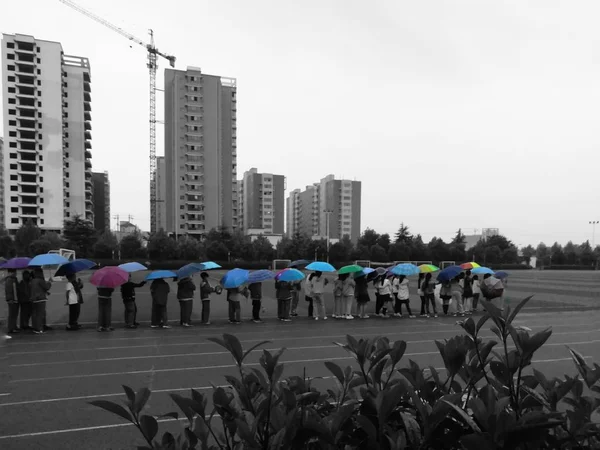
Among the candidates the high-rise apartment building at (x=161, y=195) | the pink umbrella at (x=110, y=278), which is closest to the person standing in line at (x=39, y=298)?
the pink umbrella at (x=110, y=278)

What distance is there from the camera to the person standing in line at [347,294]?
41.8 feet

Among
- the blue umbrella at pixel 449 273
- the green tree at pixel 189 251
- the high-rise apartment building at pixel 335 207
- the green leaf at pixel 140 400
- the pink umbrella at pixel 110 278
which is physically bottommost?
the green tree at pixel 189 251

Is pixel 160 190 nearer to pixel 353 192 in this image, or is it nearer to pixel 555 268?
pixel 353 192

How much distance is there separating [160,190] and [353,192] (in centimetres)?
4932

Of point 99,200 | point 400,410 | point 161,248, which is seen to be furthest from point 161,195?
point 400,410

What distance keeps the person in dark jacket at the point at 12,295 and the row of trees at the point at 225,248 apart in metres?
38.6

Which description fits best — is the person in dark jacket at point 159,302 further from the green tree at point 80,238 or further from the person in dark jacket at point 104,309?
the green tree at point 80,238

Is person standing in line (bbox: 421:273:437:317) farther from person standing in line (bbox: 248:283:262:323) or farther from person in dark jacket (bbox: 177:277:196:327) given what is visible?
person in dark jacket (bbox: 177:277:196:327)

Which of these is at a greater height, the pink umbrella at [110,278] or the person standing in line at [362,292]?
the pink umbrella at [110,278]

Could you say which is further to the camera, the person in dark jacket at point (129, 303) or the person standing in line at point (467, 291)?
the person standing in line at point (467, 291)

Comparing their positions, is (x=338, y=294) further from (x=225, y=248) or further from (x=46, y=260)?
(x=225, y=248)

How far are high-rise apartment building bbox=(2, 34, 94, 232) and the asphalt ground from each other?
5268cm

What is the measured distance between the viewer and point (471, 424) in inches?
48.0

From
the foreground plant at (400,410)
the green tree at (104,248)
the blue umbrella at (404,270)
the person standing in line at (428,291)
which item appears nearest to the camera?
the foreground plant at (400,410)
